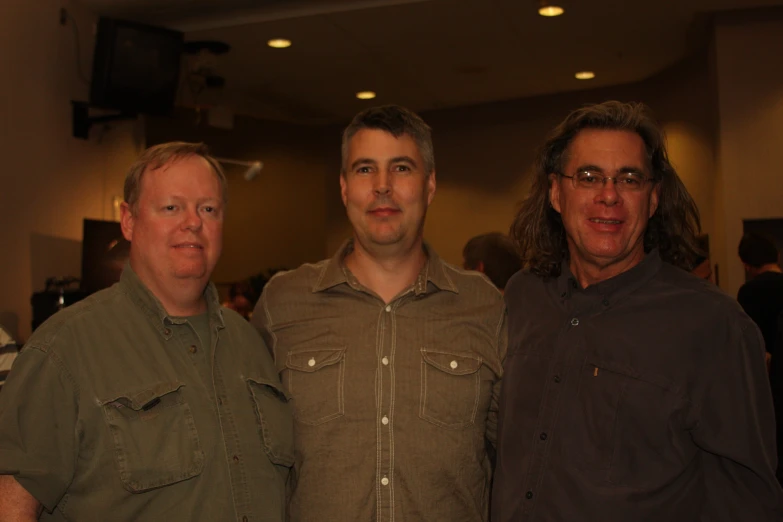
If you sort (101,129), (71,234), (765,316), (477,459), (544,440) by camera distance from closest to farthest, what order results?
(544,440), (477,459), (765,316), (71,234), (101,129)

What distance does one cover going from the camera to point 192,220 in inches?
76.8

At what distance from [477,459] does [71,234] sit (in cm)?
415

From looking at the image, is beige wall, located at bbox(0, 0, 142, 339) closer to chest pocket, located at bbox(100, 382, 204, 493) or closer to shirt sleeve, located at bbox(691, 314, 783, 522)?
chest pocket, located at bbox(100, 382, 204, 493)

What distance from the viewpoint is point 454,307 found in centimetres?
228

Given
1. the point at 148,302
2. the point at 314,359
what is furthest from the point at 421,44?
the point at 148,302

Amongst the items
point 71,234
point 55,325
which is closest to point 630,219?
point 55,325

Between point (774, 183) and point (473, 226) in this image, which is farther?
point (473, 226)

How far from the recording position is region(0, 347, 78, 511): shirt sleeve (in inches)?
63.8

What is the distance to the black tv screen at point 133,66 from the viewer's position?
5281mm

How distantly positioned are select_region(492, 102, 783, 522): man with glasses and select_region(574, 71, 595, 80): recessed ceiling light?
20.3 ft

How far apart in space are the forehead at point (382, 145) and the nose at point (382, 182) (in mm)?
52

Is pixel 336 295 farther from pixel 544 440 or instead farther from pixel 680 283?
pixel 680 283

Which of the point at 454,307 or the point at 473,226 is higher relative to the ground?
Answer: the point at 473,226

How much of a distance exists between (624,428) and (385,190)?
90 centimetres
